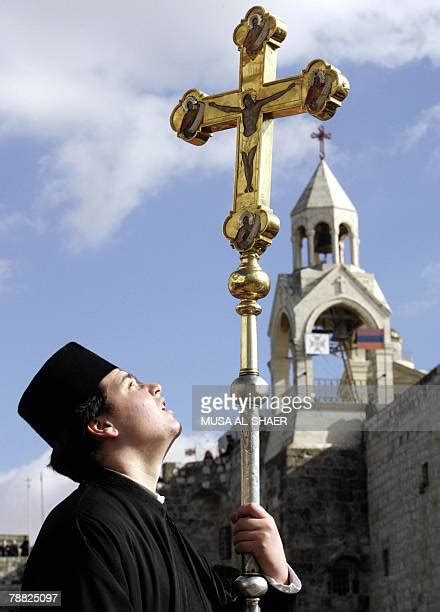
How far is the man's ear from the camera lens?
149 inches

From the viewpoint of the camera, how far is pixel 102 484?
12.0 feet

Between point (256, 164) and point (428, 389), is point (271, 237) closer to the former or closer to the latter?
point (256, 164)

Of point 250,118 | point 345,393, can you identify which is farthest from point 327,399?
point 250,118

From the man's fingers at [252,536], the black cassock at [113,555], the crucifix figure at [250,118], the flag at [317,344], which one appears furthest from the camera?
the flag at [317,344]

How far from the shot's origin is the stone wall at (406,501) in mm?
19984

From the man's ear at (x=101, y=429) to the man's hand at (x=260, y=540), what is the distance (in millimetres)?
573

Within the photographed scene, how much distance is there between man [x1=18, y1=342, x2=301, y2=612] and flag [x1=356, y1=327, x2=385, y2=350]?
2143 cm

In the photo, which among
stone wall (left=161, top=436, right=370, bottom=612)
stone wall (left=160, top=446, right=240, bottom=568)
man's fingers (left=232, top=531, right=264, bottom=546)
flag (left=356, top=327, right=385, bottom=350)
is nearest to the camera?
man's fingers (left=232, top=531, right=264, bottom=546)

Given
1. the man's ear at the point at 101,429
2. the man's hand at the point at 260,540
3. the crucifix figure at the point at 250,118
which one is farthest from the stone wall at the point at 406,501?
the man's ear at the point at 101,429

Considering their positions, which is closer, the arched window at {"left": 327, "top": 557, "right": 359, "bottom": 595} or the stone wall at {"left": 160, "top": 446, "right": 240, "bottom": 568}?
the arched window at {"left": 327, "top": 557, "right": 359, "bottom": 595}

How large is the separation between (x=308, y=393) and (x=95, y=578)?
71.0 ft

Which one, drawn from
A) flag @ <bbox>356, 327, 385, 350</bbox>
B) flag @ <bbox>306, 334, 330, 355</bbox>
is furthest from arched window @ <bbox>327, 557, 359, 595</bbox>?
flag @ <bbox>356, 327, 385, 350</bbox>

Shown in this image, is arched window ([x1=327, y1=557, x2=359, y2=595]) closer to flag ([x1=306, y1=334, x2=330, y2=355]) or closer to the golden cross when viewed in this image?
flag ([x1=306, y1=334, x2=330, y2=355])

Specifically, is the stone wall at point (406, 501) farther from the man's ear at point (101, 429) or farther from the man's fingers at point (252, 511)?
the man's ear at point (101, 429)
